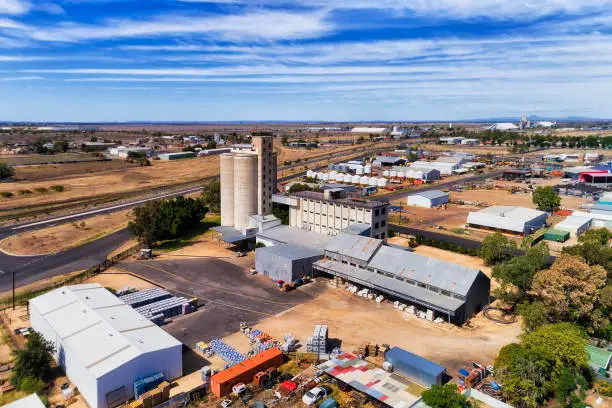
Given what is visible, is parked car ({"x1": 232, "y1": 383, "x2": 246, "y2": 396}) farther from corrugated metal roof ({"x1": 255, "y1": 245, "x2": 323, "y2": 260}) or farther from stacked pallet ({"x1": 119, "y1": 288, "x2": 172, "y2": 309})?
corrugated metal roof ({"x1": 255, "y1": 245, "x2": 323, "y2": 260})

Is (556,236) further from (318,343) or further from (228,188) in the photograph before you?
(228,188)

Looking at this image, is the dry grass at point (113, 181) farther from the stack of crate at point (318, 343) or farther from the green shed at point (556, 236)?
the green shed at point (556, 236)

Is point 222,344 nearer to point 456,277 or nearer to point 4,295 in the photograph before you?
point 456,277

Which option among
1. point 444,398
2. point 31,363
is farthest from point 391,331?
point 31,363

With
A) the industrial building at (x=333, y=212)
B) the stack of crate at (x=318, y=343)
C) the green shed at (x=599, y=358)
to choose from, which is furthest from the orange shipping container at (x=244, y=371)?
the industrial building at (x=333, y=212)

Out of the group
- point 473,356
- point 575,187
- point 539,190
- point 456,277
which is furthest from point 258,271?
point 575,187
